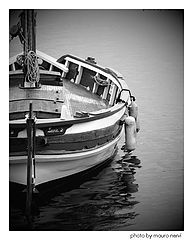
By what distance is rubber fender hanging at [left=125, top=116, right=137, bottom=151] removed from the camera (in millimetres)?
9984

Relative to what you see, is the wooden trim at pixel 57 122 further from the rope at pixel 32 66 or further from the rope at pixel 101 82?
the rope at pixel 101 82

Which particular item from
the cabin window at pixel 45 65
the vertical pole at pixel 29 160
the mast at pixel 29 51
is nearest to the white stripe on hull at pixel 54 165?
the vertical pole at pixel 29 160

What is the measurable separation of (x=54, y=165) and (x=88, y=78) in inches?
141

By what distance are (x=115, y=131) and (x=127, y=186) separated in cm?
105

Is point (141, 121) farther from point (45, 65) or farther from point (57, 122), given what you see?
point (57, 122)

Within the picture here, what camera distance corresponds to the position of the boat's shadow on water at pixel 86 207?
764 cm

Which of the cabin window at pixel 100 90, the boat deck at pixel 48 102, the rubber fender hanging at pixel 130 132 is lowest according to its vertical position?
the rubber fender hanging at pixel 130 132

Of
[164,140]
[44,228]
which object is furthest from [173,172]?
[44,228]

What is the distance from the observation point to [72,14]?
805cm

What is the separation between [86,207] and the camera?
820 cm

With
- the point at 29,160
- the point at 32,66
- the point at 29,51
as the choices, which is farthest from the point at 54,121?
the point at 29,51

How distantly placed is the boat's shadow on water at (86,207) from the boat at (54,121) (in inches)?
12.2

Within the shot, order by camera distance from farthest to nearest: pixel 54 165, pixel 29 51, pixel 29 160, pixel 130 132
Result: pixel 130 132 < pixel 29 51 < pixel 54 165 < pixel 29 160
